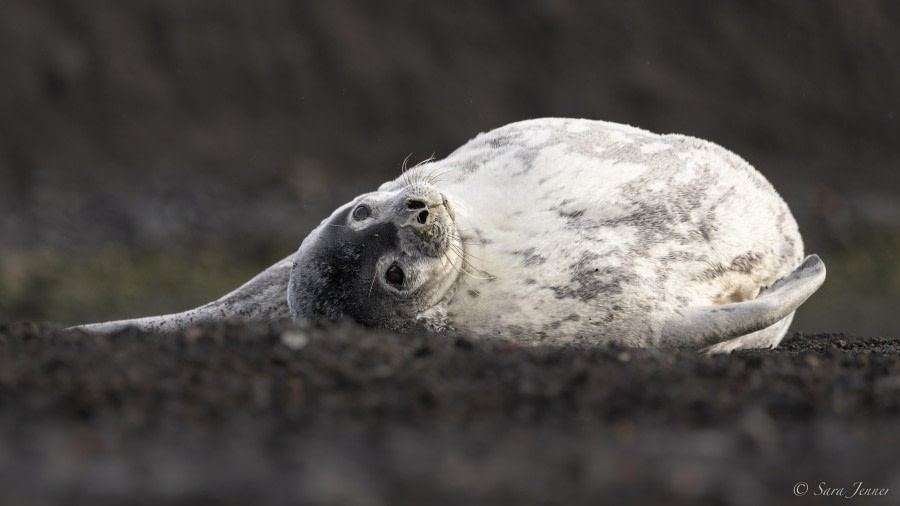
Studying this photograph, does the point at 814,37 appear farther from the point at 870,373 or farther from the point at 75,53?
the point at 870,373

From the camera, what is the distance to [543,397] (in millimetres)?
4395

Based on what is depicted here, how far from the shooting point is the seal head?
6.09 m

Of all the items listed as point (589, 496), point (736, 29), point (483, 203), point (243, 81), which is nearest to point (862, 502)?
point (589, 496)

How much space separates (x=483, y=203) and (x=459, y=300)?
743 millimetres

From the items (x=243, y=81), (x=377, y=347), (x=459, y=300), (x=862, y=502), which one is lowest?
(x=862, y=502)

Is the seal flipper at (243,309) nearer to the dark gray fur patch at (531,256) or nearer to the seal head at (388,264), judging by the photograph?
the seal head at (388,264)

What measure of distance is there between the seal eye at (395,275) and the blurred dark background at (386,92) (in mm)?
11079

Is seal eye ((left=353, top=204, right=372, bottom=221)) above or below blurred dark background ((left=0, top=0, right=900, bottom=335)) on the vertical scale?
below

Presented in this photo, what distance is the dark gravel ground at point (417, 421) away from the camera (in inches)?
125

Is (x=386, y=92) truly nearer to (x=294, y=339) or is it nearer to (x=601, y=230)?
(x=601, y=230)

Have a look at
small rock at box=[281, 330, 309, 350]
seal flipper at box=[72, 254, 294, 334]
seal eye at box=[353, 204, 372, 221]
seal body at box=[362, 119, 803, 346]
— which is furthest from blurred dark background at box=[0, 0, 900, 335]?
small rock at box=[281, 330, 309, 350]

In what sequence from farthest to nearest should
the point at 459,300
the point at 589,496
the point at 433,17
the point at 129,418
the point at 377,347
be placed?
the point at 433,17 < the point at 459,300 < the point at 377,347 < the point at 129,418 < the point at 589,496

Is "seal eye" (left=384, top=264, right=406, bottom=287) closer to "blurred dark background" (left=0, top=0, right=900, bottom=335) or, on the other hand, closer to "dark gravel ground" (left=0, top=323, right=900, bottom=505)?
"dark gravel ground" (left=0, top=323, right=900, bottom=505)

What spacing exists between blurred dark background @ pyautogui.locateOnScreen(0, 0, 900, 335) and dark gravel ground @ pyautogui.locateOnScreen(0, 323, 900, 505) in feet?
40.1
